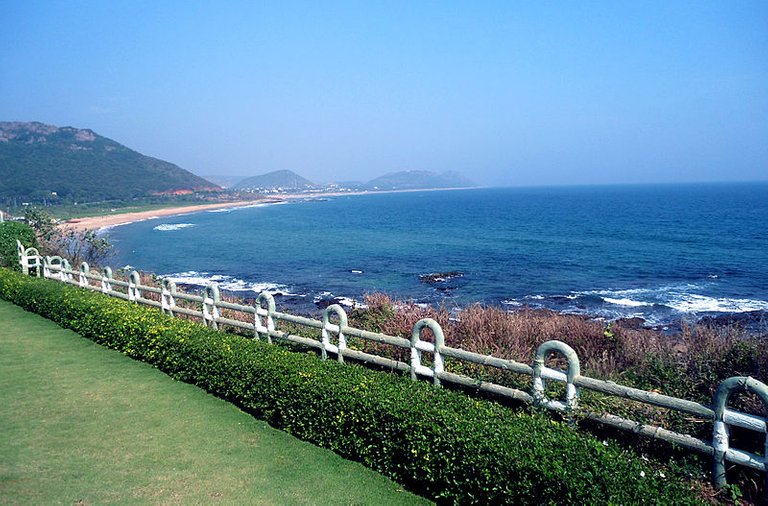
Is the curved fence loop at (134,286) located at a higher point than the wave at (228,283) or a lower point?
Answer: higher

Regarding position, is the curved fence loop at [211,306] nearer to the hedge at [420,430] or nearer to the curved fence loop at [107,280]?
the hedge at [420,430]

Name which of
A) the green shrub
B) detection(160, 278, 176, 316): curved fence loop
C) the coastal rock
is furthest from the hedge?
the coastal rock

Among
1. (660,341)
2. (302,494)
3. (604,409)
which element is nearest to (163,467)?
(302,494)

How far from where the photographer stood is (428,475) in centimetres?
625

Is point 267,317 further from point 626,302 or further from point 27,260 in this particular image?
point 626,302

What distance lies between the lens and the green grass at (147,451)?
21.4 feet

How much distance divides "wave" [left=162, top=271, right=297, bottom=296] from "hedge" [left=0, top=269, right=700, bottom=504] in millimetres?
21615

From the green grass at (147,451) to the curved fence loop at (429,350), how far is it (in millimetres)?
1685

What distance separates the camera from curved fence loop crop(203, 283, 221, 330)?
12.3m

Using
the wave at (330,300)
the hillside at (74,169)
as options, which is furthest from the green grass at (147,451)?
the hillside at (74,169)

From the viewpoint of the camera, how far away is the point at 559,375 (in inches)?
264

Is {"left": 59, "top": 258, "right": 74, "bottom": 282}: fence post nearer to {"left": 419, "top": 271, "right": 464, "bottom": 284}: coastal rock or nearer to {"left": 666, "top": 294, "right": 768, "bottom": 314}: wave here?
{"left": 419, "top": 271, "right": 464, "bottom": 284}: coastal rock

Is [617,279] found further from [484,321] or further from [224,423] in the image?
[224,423]

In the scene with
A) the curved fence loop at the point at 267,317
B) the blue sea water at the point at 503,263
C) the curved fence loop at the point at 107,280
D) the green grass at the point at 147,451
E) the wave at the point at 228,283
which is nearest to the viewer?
Answer: the green grass at the point at 147,451
